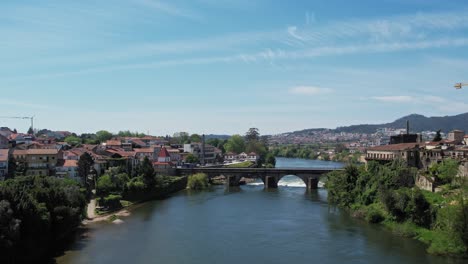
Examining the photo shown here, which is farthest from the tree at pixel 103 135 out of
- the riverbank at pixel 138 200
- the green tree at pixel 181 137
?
the riverbank at pixel 138 200

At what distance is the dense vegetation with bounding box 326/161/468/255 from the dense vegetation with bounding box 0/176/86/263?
24.4 m

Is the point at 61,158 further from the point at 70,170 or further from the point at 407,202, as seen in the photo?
the point at 407,202

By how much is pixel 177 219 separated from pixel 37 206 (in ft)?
51.8

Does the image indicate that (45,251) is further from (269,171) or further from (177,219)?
(269,171)

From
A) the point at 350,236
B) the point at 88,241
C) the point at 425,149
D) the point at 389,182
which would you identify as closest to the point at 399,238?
the point at 350,236

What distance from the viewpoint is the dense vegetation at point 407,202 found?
30938mm

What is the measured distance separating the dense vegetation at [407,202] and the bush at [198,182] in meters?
22.6

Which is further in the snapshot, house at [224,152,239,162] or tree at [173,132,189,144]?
tree at [173,132,189,144]

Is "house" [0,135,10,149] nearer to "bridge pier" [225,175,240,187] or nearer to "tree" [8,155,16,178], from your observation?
"tree" [8,155,16,178]

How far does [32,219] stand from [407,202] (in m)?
27.0

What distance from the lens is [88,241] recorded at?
115 ft

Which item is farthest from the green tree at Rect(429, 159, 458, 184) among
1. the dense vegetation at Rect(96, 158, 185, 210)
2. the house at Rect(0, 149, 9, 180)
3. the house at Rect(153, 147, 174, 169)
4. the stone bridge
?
the house at Rect(0, 149, 9, 180)

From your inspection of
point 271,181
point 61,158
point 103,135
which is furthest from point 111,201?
point 103,135

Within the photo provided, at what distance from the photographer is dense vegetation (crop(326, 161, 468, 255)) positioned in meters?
30.9
